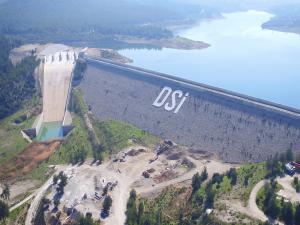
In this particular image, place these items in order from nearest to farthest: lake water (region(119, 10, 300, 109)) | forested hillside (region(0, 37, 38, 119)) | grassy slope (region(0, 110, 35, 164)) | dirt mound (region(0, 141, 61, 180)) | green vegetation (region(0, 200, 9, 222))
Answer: green vegetation (region(0, 200, 9, 222)), dirt mound (region(0, 141, 61, 180)), grassy slope (region(0, 110, 35, 164)), forested hillside (region(0, 37, 38, 119)), lake water (region(119, 10, 300, 109))

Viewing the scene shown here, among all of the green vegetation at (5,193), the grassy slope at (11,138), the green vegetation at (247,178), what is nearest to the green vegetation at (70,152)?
the green vegetation at (5,193)

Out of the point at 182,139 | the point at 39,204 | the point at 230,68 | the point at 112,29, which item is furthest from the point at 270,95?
the point at 112,29

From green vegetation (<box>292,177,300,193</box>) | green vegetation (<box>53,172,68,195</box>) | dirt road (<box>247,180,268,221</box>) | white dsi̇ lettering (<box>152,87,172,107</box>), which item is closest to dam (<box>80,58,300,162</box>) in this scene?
white dsi̇ lettering (<box>152,87,172,107</box>)

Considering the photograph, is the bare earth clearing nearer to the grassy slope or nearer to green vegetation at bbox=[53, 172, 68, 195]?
green vegetation at bbox=[53, 172, 68, 195]

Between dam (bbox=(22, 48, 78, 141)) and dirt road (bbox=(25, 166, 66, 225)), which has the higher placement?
dam (bbox=(22, 48, 78, 141))

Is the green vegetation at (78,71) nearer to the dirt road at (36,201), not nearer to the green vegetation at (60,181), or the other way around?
the dirt road at (36,201)

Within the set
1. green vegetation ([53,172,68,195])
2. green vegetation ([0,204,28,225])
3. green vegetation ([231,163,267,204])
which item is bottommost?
green vegetation ([0,204,28,225])
